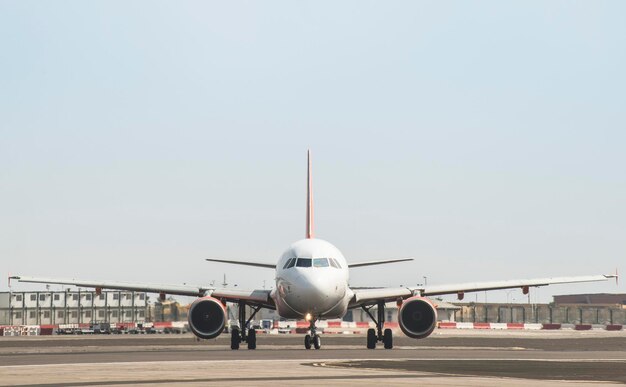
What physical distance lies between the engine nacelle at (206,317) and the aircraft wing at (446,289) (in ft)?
18.1

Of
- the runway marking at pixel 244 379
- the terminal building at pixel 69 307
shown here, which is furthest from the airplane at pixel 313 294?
the terminal building at pixel 69 307

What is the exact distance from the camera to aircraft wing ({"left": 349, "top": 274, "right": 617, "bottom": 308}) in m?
43.8

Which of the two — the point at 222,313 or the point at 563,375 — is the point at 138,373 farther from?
the point at 222,313

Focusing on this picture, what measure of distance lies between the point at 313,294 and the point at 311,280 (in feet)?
1.73

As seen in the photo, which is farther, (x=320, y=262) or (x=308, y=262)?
(x=320, y=262)

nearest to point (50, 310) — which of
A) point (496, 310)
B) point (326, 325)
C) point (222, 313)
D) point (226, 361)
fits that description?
point (496, 310)

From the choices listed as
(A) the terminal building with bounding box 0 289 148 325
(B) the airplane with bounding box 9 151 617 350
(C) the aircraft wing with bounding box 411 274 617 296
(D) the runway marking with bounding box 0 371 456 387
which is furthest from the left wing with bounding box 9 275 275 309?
(A) the terminal building with bounding box 0 289 148 325

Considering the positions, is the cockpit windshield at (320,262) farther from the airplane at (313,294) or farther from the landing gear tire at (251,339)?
the landing gear tire at (251,339)

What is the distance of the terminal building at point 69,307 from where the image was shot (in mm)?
163750

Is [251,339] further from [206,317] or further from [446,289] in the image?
[446,289]

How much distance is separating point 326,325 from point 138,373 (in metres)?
60.0

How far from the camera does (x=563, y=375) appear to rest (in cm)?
2256

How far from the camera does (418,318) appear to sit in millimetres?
43031

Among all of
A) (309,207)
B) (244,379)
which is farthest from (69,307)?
(244,379)
